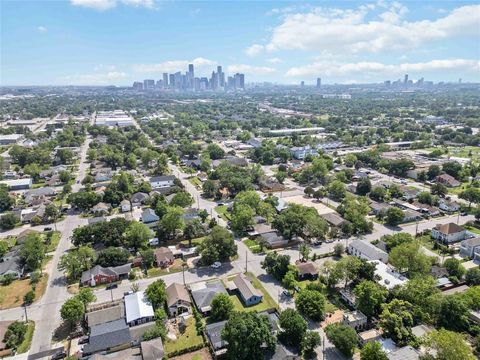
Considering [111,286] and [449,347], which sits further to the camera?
[111,286]

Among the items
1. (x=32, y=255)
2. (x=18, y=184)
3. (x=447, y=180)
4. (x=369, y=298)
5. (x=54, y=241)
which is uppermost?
(x=447, y=180)

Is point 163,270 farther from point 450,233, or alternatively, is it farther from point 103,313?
point 450,233

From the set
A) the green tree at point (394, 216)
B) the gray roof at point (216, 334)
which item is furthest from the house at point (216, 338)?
the green tree at point (394, 216)

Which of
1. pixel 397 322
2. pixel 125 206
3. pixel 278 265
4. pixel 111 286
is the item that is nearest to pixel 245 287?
pixel 278 265

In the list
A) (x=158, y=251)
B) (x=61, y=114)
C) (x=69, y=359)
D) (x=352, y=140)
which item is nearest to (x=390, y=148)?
(x=352, y=140)

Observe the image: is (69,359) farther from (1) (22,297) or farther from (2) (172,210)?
(2) (172,210)

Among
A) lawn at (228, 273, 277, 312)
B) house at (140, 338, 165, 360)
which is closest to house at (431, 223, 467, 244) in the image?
lawn at (228, 273, 277, 312)

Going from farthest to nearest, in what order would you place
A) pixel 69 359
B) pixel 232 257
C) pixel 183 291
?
pixel 232 257
pixel 183 291
pixel 69 359
